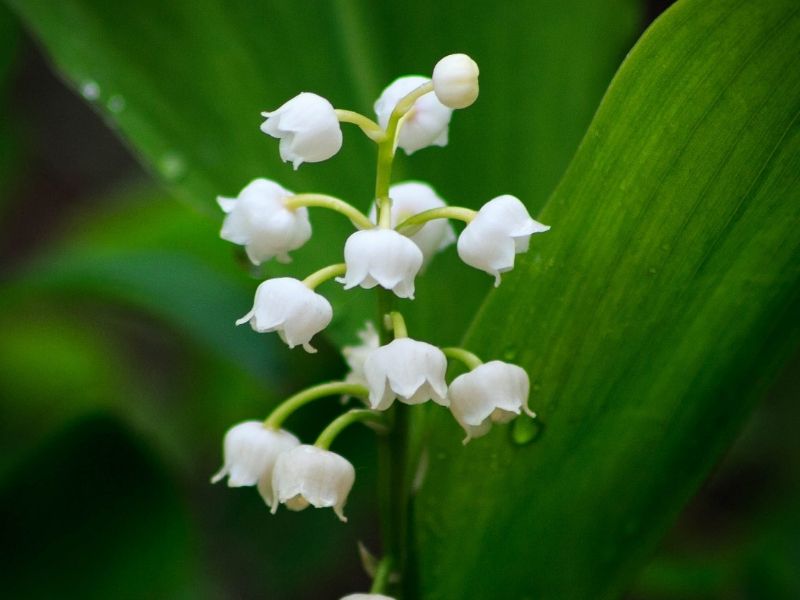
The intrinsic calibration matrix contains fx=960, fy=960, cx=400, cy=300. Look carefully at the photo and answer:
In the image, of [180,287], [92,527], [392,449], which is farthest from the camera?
[180,287]

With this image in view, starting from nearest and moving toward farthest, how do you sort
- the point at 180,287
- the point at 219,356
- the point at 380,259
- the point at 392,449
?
the point at 380,259, the point at 392,449, the point at 180,287, the point at 219,356

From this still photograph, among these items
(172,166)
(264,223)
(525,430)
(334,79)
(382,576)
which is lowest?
(382,576)

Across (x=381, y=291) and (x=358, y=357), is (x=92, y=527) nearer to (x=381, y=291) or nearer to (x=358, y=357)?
(x=358, y=357)

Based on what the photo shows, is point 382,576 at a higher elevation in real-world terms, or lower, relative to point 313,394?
lower

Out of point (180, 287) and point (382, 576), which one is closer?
point (382, 576)

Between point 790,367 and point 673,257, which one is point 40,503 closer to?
point 673,257

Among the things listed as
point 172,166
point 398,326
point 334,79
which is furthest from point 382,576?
point 334,79
